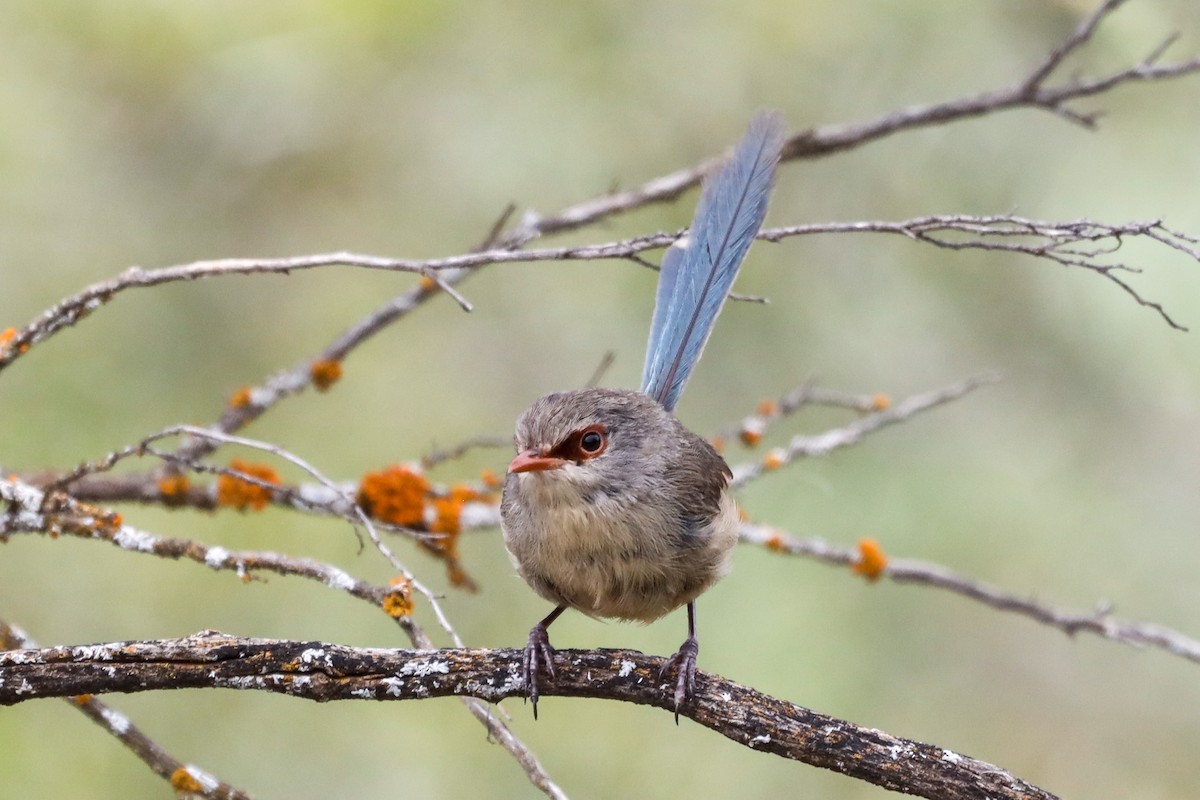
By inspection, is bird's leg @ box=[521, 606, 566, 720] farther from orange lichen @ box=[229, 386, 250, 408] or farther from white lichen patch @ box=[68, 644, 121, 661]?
orange lichen @ box=[229, 386, 250, 408]

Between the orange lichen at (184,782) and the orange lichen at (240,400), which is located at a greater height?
the orange lichen at (240,400)

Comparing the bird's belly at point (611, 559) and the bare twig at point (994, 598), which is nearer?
the bird's belly at point (611, 559)

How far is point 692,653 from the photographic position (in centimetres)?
315

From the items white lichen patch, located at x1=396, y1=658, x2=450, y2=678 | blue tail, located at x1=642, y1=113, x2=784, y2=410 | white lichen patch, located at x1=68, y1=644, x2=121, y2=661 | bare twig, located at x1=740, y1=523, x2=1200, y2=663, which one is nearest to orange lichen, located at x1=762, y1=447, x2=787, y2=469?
bare twig, located at x1=740, y1=523, x2=1200, y2=663

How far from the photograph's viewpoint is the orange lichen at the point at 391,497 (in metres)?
4.25

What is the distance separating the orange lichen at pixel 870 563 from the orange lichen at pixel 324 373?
210 cm

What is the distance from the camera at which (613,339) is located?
20.9ft

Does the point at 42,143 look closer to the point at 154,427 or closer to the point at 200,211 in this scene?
the point at 200,211

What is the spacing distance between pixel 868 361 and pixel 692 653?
3.96m

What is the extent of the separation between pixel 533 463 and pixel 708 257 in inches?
43.9

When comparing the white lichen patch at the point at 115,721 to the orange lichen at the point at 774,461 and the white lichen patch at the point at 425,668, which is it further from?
the orange lichen at the point at 774,461

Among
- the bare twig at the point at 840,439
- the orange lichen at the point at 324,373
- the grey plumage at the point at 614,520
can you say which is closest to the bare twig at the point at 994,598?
the bare twig at the point at 840,439

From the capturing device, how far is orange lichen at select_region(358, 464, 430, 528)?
4.25m

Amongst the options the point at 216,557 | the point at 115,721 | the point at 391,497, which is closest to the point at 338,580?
the point at 216,557
